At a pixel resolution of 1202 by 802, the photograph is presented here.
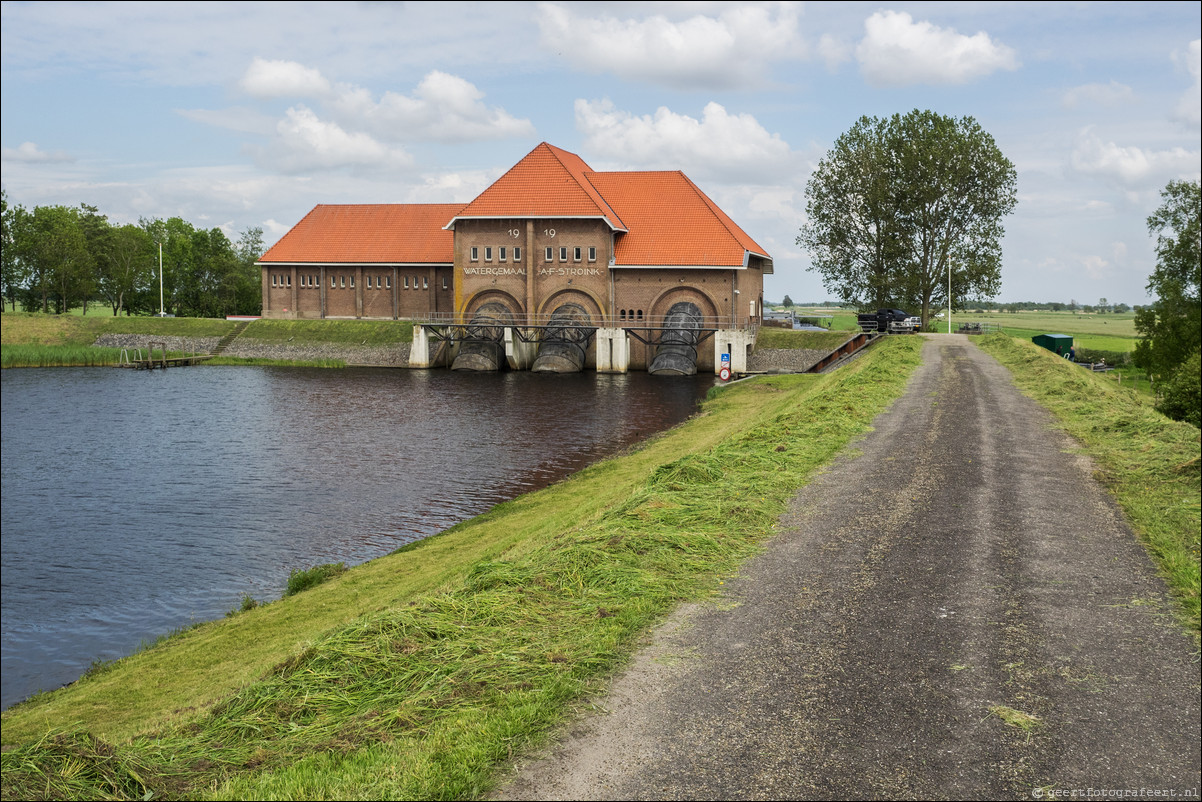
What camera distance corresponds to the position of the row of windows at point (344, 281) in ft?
263

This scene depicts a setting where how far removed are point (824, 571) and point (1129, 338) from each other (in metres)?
118

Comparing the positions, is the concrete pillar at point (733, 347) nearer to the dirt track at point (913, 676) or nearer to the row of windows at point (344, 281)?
the row of windows at point (344, 281)

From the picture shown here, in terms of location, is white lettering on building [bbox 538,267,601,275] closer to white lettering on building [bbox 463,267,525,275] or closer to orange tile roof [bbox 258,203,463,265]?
white lettering on building [bbox 463,267,525,275]

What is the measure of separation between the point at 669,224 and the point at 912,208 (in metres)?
19.4

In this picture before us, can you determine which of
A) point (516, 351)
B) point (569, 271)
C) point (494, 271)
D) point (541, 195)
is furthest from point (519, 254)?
point (516, 351)

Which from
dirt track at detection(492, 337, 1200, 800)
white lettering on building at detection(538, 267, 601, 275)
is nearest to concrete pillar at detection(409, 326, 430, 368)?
white lettering on building at detection(538, 267, 601, 275)

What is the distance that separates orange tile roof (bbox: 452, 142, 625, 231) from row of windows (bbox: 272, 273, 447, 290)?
1139 centimetres

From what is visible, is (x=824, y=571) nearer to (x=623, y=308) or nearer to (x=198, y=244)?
(x=623, y=308)

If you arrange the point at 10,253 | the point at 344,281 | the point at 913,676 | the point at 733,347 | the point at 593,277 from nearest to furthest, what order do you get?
the point at 913,676, the point at 10,253, the point at 733,347, the point at 593,277, the point at 344,281

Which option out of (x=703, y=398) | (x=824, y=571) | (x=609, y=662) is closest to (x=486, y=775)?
(x=609, y=662)

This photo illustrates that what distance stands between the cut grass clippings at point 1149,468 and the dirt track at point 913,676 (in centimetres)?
37

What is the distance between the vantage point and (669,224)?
71.8m

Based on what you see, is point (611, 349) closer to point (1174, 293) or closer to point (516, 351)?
point (516, 351)

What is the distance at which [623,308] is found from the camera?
70.2 m
